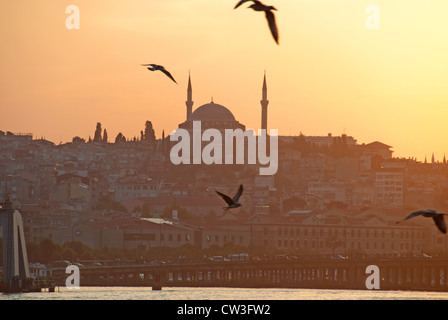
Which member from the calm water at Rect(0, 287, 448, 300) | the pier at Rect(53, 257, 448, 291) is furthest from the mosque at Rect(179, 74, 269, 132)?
the calm water at Rect(0, 287, 448, 300)

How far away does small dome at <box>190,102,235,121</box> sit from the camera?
131m

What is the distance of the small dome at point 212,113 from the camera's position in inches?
5153

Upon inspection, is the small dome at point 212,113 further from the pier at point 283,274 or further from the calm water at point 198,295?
the calm water at point 198,295

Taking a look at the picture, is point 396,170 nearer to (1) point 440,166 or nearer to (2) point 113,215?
(1) point 440,166

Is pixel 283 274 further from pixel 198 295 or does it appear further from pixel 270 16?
pixel 270 16

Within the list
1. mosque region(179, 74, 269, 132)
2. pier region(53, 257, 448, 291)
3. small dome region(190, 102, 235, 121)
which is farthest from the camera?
small dome region(190, 102, 235, 121)

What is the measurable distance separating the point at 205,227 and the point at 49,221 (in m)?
7.98

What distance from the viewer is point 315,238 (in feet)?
281

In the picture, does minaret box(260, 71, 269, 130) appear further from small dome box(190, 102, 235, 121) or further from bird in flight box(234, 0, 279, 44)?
bird in flight box(234, 0, 279, 44)

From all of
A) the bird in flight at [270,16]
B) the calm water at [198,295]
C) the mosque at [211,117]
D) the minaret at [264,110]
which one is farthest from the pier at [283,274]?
the mosque at [211,117]

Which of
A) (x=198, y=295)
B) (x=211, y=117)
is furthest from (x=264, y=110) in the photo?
(x=198, y=295)

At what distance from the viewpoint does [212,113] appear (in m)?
132

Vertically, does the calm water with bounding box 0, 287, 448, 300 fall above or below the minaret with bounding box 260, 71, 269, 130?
below
